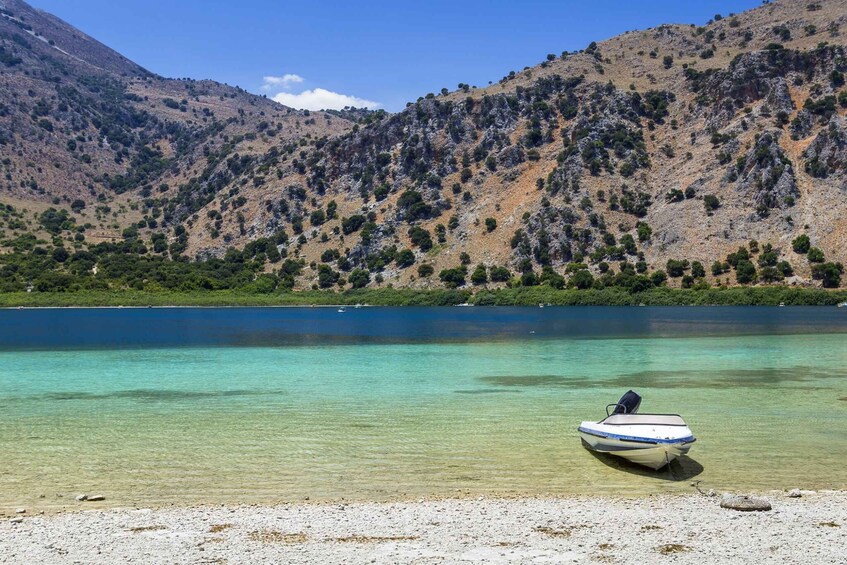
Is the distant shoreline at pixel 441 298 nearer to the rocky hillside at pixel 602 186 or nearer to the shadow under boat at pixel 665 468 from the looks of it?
the rocky hillside at pixel 602 186

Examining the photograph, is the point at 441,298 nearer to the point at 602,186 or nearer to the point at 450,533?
the point at 602,186

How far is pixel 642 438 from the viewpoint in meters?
20.5

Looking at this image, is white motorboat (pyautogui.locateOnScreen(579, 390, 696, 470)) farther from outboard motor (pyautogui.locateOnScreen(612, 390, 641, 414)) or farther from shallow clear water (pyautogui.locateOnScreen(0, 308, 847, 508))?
outboard motor (pyautogui.locateOnScreen(612, 390, 641, 414))

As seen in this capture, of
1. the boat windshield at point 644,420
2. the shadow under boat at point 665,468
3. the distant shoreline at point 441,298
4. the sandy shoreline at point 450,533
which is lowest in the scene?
the distant shoreline at point 441,298

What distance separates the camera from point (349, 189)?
19562cm

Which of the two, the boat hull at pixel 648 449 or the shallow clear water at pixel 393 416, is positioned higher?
the boat hull at pixel 648 449

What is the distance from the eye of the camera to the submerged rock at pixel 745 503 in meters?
16.8

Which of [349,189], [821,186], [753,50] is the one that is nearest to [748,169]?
[821,186]

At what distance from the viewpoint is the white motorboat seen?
2028cm

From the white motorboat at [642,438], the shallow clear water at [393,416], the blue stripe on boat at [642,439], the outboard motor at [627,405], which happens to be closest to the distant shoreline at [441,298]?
the shallow clear water at [393,416]

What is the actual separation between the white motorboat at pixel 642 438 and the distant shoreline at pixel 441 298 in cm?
11935

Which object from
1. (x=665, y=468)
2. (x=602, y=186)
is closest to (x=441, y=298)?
(x=602, y=186)

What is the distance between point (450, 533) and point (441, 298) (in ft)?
446

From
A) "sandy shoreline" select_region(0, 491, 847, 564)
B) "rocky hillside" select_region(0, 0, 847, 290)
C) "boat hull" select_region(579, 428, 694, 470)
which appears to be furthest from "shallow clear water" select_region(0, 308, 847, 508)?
"rocky hillside" select_region(0, 0, 847, 290)
